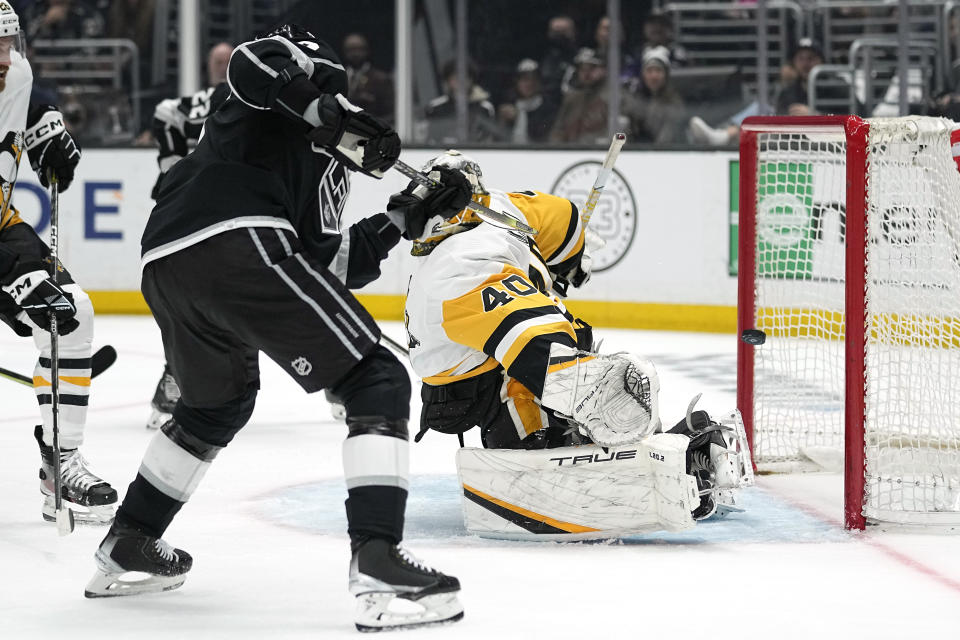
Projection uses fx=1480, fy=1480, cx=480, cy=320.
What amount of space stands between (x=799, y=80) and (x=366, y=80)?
2.33m

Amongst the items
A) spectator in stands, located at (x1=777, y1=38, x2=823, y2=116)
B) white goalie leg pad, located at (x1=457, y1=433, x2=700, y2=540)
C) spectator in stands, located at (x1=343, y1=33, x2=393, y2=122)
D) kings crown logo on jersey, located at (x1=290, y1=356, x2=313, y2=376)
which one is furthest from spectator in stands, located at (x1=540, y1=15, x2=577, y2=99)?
kings crown logo on jersey, located at (x1=290, y1=356, x2=313, y2=376)

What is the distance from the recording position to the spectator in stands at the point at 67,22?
8.41 metres

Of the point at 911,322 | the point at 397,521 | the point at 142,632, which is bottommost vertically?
the point at 142,632

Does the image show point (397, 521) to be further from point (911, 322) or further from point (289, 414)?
point (289, 414)

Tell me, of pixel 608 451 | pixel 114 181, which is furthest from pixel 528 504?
pixel 114 181

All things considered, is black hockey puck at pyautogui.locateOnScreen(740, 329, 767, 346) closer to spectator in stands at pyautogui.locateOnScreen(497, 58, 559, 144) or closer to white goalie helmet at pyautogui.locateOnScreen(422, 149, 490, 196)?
white goalie helmet at pyautogui.locateOnScreen(422, 149, 490, 196)

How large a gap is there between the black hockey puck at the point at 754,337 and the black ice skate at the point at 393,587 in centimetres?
147

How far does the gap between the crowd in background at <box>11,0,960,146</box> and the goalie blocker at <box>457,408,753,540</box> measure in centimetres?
430

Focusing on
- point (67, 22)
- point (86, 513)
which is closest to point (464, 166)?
point (86, 513)

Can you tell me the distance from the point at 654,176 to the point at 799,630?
15.5 ft

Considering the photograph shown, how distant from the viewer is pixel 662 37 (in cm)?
771

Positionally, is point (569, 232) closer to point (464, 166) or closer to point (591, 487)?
point (464, 166)

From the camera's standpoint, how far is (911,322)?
3.41 m

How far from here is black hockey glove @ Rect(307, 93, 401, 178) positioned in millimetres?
2281
